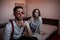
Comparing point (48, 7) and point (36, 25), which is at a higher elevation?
point (48, 7)

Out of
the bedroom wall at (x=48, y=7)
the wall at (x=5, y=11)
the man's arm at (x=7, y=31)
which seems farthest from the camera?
the bedroom wall at (x=48, y=7)

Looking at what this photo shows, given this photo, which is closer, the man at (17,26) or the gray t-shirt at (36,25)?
the man at (17,26)

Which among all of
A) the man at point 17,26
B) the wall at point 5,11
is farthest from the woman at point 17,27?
the wall at point 5,11

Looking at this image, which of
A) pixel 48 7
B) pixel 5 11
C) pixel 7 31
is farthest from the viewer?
pixel 48 7

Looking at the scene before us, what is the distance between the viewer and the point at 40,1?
133 centimetres

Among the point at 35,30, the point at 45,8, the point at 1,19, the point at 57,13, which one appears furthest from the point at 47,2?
the point at 1,19

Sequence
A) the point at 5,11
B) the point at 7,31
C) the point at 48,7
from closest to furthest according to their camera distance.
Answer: the point at 7,31 < the point at 5,11 < the point at 48,7

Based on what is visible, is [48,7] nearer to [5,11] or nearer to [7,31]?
[5,11]

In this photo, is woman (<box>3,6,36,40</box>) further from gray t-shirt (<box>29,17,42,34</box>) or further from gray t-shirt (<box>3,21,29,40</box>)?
gray t-shirt (<box>29,17,42,34</box>)

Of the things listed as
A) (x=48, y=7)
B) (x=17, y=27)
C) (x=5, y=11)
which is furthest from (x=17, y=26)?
(x=48, y=7)

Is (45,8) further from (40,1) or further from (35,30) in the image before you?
(35,30)

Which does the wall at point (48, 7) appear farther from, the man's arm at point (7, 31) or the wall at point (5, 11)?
the man's arm at point (7, 31)

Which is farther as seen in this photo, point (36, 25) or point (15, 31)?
point (36, 25)

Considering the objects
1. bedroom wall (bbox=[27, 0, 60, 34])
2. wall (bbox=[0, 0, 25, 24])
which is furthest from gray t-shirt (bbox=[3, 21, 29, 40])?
bedroom wall (bbox=[27, 0, 60, 34])
